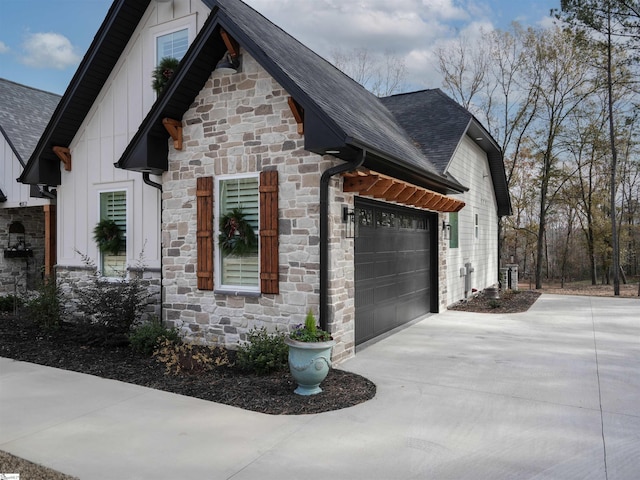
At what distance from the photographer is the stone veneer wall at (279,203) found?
6113mm

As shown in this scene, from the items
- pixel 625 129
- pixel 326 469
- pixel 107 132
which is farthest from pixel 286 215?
pixel 625 129

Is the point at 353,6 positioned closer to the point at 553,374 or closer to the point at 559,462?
the point at 553,374

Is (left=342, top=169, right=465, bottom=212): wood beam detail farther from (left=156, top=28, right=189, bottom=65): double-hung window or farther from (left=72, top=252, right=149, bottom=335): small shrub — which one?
(left=156, top=28, right=189, bottom=65): double-hung window

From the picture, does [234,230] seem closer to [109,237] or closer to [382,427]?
[109,237]

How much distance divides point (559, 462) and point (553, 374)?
258 cm

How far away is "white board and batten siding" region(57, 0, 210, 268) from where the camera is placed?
7.93 meters

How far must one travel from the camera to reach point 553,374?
5816 millimetres

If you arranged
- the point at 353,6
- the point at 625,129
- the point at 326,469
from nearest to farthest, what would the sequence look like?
the point at 326,469 < the point at 353,6 < the point at 625,129

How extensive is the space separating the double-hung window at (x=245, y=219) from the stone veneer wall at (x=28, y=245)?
8.05m

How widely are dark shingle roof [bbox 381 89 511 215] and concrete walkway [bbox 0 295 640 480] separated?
5.39 meters

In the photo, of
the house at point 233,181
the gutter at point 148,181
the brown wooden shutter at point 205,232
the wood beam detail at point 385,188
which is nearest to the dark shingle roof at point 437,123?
the house at point 233,181

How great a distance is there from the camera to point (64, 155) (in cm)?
887

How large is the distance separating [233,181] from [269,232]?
1.09m

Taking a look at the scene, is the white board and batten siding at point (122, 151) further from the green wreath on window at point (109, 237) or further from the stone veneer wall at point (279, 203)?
the stone veneer wall at point (279, 203)
